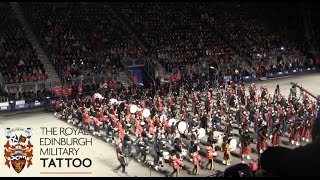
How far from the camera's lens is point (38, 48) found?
29.7 m

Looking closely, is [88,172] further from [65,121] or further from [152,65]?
[152,65]

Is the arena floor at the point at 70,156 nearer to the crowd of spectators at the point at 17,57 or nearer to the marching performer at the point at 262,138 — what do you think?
the marching performer at the point at 262,138

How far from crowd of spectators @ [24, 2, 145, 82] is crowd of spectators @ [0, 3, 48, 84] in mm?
1342

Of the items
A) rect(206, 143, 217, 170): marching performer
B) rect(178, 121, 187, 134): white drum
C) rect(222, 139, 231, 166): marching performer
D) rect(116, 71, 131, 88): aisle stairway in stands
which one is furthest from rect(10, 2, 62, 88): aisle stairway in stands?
rect(206, 143, 217, 170): marching performer

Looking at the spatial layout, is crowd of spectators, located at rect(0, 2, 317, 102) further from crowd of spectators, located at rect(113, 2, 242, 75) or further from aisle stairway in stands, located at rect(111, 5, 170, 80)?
aisle stairway in stands, located at rect(111, 5, 170, 80)

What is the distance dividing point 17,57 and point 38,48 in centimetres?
296

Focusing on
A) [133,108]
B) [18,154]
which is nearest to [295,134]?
[133,108]

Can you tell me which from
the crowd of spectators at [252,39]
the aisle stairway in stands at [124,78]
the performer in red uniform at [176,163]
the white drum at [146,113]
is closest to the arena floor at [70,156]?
the performer in red uniform at [176,163]

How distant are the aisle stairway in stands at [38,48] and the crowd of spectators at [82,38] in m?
0.40

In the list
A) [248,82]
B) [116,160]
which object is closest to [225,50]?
[248,82]

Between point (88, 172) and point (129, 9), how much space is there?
69.6 feet

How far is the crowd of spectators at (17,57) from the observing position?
84.3ft

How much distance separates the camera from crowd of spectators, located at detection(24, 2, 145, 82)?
28.1m

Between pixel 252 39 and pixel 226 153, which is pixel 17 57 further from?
pixel 252 39
